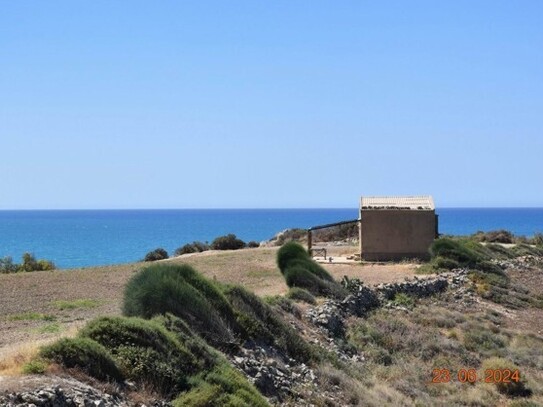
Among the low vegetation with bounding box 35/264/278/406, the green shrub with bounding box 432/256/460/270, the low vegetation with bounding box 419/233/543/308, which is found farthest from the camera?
the green shrub with bounding box 432/256/460/270

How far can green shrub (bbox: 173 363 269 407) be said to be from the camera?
36.9 feet

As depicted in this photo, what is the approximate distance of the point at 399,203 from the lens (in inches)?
1566

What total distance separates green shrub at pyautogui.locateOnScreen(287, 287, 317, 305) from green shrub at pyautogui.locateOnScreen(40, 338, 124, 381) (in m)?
12.5

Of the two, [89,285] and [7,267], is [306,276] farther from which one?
[7,267]

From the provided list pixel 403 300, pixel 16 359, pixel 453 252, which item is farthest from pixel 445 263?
pixel 16 359

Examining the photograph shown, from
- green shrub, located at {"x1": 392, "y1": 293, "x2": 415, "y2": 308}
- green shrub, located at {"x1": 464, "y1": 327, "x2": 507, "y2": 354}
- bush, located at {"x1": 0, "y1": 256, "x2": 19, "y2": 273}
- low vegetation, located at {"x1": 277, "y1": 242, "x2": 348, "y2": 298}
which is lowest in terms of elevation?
green shrub, located at {"x1": 464, "y1": 327, "x2": 507, "y2": 354}

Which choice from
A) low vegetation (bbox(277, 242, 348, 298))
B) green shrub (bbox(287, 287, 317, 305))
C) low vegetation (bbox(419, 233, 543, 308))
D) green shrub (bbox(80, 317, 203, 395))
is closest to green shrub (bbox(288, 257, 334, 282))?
low vegetation (bbox(277, 242, 348, 298))

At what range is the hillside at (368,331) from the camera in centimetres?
1477

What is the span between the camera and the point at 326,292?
81.8ft

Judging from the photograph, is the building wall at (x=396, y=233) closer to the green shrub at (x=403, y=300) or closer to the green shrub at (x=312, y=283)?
the green shrub at (x=403, y=300)

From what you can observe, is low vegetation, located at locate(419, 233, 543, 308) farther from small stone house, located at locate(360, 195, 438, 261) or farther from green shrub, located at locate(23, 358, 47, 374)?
green shrub, located at locate(23, 358, 47, 374)

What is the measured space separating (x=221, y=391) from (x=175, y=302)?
3.35 m

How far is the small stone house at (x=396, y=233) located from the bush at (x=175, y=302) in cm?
2158

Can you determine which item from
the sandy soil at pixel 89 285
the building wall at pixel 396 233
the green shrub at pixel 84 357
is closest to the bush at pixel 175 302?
the sandy soil at pixel 89 285
